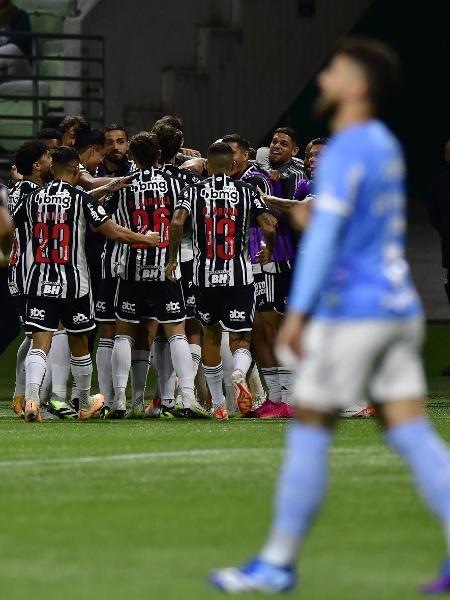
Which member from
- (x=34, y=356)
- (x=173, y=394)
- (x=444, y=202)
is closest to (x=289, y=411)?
(x=173, y=394)

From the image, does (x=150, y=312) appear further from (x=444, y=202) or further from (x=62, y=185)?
(x=444, y=202)

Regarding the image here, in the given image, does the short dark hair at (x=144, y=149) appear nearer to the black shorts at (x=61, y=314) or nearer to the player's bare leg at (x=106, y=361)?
the black shorts at (x=61, y=314)

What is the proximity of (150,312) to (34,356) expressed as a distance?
43.0 inches

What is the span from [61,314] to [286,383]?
6.09ft

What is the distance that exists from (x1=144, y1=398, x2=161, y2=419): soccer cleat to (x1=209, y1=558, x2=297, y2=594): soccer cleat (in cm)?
755

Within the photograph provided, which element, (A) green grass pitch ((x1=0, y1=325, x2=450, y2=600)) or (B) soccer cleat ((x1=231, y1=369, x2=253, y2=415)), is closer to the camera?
(A) green grass pitch ((x1=0, y1=325, x2=450, y2=600))

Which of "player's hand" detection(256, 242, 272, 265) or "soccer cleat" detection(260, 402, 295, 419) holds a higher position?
"player's hand" detection(256, 242, 272, 265)

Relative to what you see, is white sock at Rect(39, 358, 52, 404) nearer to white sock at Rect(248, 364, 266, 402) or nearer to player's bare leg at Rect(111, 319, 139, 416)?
player's bare leg at Rect(111, 319, 139, 416)

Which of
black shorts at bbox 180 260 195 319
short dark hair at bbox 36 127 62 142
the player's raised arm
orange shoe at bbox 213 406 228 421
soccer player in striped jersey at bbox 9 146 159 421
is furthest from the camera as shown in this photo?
short dark hair at bbox 36 127 62 142

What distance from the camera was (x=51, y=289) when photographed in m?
12.5

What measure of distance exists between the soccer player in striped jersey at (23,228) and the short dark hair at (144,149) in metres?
0.90

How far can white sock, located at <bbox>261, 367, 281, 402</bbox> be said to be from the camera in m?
12.9

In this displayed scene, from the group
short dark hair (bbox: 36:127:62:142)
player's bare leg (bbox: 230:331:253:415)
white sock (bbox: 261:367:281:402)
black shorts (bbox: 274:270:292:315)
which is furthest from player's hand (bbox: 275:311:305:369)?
short dark hair (bbox: 36:127:62:142)

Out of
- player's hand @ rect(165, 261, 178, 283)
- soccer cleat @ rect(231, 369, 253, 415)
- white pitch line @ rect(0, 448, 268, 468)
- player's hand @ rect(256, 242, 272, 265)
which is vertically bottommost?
soccer cleat @ rect(231, 369, 253, 415)
